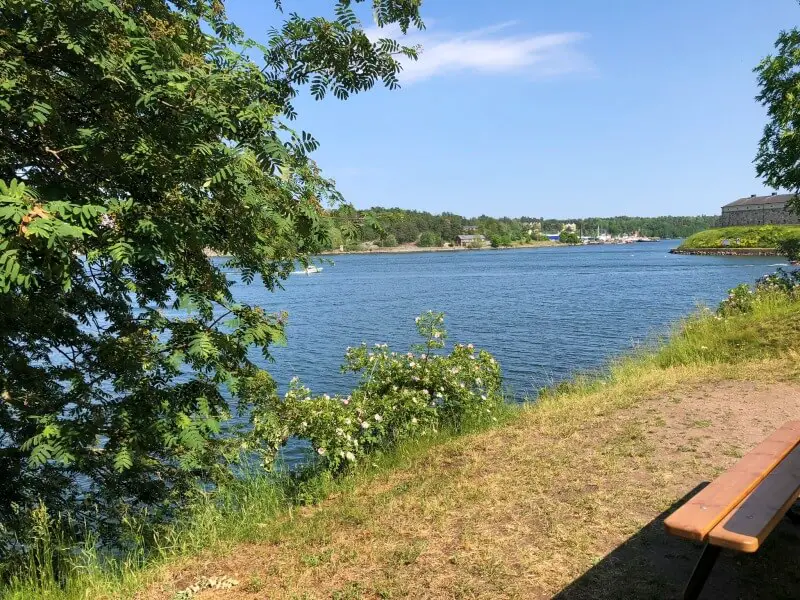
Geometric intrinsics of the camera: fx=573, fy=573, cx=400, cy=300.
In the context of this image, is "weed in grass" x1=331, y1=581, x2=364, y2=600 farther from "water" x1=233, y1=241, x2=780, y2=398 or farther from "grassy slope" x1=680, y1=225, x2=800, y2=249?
"grassy slope" x1=680, y1=225, x2=800, y2=249

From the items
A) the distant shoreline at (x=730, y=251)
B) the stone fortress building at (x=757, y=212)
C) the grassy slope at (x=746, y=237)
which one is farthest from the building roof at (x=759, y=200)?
the distant shoreline at (x=730, y=251)

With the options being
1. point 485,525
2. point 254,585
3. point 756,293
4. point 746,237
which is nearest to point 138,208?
point 254,585

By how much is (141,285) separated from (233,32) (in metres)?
2.23

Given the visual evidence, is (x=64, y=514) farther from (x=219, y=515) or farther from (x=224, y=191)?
(x=224, y=191)

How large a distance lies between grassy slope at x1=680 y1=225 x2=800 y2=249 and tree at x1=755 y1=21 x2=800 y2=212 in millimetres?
88865

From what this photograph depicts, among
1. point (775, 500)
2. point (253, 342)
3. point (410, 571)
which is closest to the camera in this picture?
point (775, 500)

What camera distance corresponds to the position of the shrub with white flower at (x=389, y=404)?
5910 mm

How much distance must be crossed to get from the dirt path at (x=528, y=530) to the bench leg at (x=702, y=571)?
0.28 m

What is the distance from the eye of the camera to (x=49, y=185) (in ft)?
10.3

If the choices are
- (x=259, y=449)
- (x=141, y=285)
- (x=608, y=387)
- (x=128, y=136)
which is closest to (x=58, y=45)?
(x=128, y=136)

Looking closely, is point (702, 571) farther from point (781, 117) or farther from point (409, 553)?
point (781, 117)

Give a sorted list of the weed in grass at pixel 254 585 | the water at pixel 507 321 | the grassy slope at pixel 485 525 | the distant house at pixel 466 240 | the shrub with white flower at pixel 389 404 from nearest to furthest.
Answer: the grassy slope at pixel 485 525 < the weed in grass at pixel 254 585 < the shrub with white flower at pixel 389 404 < the water at pixel 507 321 < the distant house at pixel 466 240

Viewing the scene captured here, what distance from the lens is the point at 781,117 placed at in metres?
13.2

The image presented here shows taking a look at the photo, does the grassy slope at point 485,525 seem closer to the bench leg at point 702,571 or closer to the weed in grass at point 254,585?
the weed in grass at point 254,585
